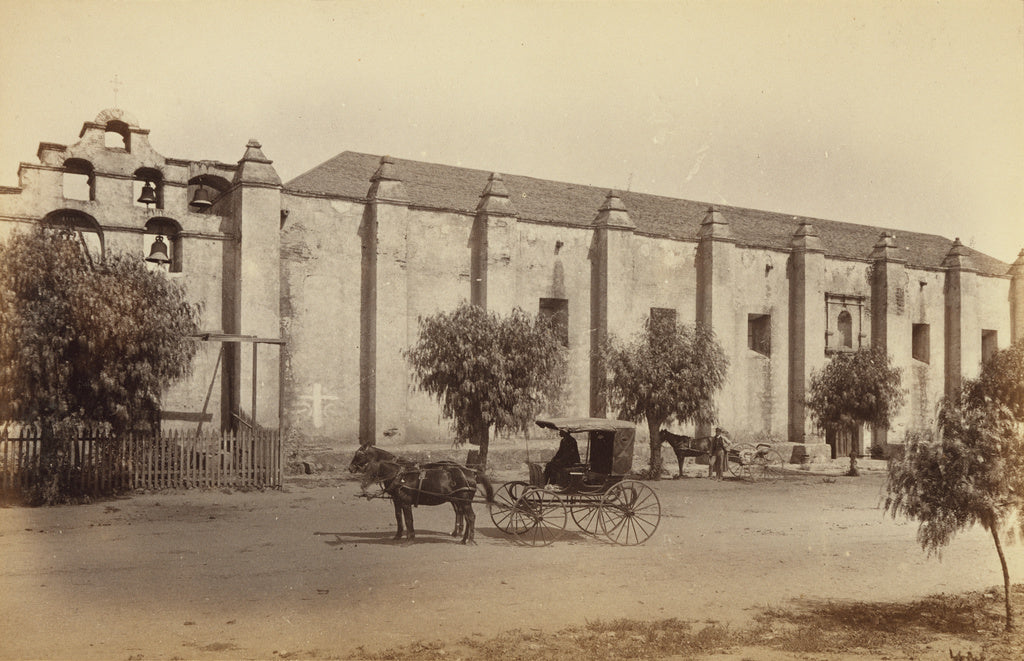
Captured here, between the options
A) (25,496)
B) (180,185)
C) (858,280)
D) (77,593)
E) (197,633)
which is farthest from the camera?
(858,280)

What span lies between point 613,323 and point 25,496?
55.9ft

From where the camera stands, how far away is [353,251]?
2394 cm

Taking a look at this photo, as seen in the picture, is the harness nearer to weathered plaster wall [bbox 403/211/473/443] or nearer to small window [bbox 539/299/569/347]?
weathered plaster wall [bbox 403/211/473/443]

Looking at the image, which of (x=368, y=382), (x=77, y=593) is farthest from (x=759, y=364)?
(x=77, y=593)

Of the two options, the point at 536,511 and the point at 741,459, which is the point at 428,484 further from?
the point at 741,459

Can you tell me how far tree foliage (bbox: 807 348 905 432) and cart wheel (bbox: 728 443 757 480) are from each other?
3.06m

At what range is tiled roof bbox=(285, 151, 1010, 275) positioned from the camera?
25.4 meters

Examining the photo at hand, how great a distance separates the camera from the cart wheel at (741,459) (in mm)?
24219

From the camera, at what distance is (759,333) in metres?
30.8

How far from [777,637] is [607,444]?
16.9 ft

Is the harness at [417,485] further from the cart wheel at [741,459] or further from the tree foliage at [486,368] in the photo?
the cart wheel at [741,459]

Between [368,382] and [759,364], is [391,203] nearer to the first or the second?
[368,382]

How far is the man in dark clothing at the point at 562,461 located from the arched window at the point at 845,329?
22.0 metres

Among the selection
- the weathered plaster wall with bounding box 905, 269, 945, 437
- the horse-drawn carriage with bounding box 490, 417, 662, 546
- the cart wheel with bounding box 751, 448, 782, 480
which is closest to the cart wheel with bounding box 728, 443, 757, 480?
the cart wheel with bounding box 751, 448, 782, 480
